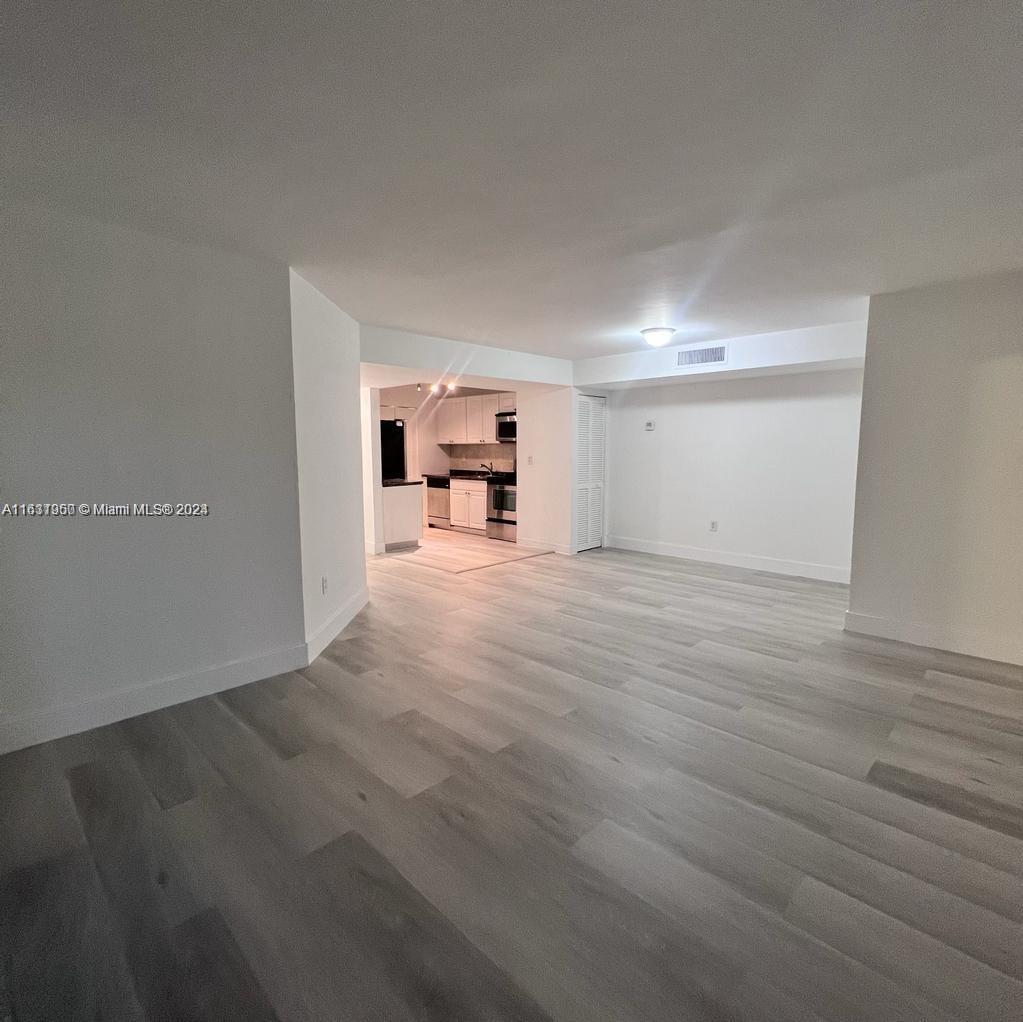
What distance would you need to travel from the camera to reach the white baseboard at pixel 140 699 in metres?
2.41

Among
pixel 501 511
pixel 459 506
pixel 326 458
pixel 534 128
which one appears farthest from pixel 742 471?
pixel 534 128

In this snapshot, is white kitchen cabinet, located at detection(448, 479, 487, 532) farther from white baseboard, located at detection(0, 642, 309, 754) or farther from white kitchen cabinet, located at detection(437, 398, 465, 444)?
white baseboard, located at detection(0, 642, 309, 754)

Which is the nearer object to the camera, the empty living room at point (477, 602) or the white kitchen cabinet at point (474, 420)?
the empty living room at point (477, 602)

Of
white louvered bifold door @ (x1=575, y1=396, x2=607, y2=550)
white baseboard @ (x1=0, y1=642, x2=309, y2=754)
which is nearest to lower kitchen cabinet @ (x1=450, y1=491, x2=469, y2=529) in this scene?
white louvered bifold door @ (x1=575, y1=396, x2=607, y2=550)

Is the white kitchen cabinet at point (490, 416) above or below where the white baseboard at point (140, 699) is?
above

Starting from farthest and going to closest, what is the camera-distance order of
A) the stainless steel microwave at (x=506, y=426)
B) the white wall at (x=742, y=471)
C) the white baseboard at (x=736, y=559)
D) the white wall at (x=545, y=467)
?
the stainless steel microwave at (x=506, y=426) → the white wall at (x=545, y=467) → the white baseboard at (x=736, y=559) → the white wall at (x=742, y=471)

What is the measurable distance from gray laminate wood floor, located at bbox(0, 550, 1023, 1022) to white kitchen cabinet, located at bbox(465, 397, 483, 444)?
5.96m

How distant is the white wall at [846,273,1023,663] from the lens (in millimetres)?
3303

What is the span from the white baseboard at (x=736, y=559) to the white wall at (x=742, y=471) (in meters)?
0.01

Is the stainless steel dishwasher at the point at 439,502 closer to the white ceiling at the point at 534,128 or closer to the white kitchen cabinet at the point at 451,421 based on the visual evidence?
the white kitchen cabinet at the point at 451,421

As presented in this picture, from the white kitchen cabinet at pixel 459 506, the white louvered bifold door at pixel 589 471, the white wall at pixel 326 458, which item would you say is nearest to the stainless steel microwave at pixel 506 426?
the white kitchen cabinet at pixel 459 506

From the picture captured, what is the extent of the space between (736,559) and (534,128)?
5.43 meters

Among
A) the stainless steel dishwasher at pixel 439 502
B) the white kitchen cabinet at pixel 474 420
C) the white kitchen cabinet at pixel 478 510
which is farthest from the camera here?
the stainless steel dishwasher at pixel 439 502

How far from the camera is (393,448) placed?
29.4 feet
